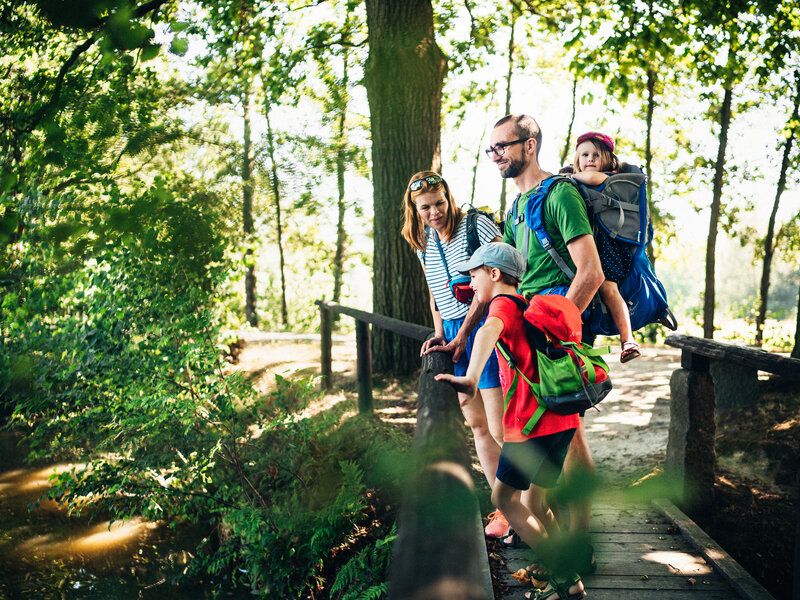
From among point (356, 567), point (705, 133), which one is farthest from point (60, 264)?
point (705, 133)

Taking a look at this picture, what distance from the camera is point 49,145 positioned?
7.23 feet

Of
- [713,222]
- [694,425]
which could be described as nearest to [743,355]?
[694,425]

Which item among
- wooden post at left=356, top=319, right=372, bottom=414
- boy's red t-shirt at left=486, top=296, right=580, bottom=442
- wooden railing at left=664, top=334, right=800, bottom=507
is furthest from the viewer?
wooden post at left=356, top=319, right=372, bottom=414

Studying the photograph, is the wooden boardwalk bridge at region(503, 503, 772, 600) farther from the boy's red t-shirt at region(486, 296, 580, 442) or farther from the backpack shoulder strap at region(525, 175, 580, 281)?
the backpack shoulder strap at region(525, 175, 580, 281)

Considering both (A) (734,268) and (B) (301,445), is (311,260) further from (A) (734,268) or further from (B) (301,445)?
(A) (734,268)

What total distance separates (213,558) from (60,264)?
13.6 feet

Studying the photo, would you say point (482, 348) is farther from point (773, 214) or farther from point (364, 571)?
point (773, 214)

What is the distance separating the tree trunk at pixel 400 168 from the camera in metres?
7.74

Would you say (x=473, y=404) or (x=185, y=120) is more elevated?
(x=185, y=120)

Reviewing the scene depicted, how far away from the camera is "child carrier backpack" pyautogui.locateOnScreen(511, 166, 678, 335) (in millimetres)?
2793

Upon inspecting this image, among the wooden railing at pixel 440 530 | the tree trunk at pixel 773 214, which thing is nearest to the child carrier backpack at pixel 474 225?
the wooden railing at pixel 440 530

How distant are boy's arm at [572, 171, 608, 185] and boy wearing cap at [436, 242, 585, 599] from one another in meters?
0.49

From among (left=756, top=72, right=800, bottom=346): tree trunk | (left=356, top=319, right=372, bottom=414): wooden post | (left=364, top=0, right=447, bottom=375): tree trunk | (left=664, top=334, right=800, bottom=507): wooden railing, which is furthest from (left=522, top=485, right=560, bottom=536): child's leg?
(left=756, top=72, right=800, bottom=346): tree trunk

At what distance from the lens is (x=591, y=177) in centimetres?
290
